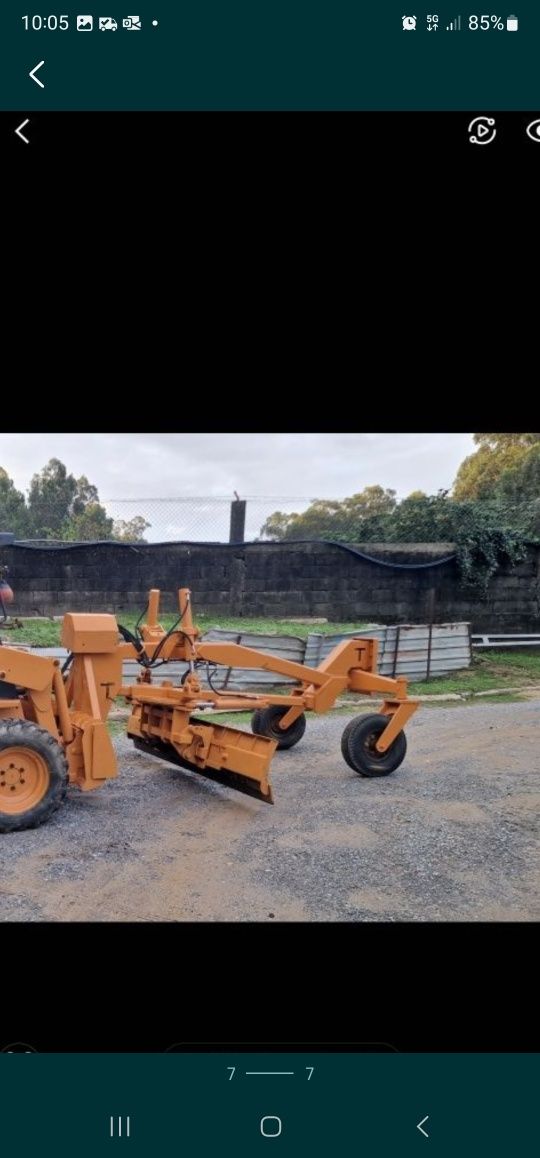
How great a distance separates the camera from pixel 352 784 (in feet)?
18.4

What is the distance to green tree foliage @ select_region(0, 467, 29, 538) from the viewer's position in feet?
31.7

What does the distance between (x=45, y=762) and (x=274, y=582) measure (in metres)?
8.01

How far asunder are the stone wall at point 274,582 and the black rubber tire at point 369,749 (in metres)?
5.97

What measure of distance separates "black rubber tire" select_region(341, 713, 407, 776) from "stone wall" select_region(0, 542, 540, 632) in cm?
597

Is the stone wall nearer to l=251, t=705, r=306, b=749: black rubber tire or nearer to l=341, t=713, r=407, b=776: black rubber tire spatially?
l=251, t=705, r=306, b=749: black rubber tire

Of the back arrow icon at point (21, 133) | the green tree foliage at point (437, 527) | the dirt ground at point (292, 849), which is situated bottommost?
the dirt ground at point (292, 849)

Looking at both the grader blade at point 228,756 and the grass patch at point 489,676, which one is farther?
the grass patch at point 489,676

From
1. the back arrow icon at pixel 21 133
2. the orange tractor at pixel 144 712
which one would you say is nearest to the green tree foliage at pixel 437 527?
the orange tractor at pixel 144 712

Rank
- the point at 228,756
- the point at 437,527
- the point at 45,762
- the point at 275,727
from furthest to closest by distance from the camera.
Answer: the point at 437,527, the point at 275,727, the point at 228,756, the point at 45,762

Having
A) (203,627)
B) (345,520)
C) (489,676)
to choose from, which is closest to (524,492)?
(345,520)

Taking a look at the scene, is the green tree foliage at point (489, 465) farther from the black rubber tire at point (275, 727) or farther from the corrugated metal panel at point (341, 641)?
the black rubber tire at point (275, 727)

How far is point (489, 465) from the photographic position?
61.3 ft

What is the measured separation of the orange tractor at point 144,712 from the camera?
427cm

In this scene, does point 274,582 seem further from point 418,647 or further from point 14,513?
point 14,513
